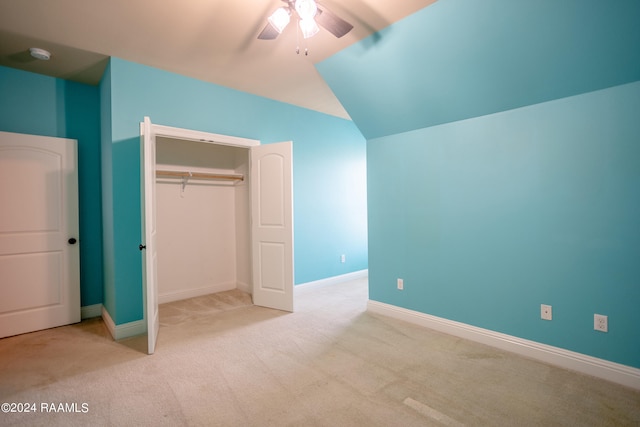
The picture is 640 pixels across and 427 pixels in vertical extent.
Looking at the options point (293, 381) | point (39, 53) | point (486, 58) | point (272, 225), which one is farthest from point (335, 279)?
point (39, 53)

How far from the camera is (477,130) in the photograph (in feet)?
9.16

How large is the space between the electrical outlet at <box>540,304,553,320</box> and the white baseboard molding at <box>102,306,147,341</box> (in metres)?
3.72

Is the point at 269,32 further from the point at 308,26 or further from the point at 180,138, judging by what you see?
the point at 180,138

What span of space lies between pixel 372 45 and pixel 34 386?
147 inches

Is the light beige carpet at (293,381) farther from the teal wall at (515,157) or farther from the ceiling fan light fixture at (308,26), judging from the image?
the ceiling fan light fixture at (308,26)

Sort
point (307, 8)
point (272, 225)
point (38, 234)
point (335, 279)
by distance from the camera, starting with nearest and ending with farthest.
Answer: point (307, 8) → point (38, 234) → point (272, 225) → point (335, 279)

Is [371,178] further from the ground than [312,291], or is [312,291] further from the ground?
[371,178]

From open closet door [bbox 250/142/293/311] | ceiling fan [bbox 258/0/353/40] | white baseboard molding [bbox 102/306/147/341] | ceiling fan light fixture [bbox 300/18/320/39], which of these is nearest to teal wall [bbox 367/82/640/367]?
open closet door [bbox 250/142/293/311]

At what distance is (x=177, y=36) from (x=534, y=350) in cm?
402

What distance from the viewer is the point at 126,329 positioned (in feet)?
9.91

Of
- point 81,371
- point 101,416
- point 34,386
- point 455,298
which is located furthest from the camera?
point 455,298

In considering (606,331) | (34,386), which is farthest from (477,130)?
(34,386)

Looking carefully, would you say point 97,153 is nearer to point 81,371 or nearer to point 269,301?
point 81,371

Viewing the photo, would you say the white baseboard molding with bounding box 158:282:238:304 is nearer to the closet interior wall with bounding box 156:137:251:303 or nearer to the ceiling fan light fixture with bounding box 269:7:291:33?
the closet interior wall with bounding box 156:137:251:303
